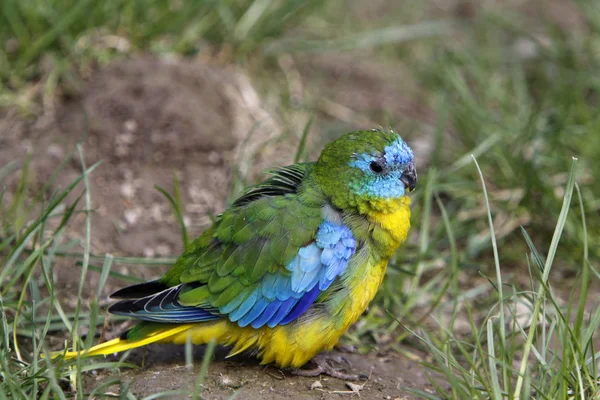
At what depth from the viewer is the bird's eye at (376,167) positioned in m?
3.17

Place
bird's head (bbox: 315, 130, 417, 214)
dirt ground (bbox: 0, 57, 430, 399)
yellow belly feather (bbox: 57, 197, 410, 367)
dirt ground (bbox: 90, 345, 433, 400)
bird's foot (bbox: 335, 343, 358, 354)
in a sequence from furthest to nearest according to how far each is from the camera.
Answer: dirt ground (bbox: 0, 57, 430, 399) < bird's foot (bbox: 335, 343, 358, 354) < bird's head (bbox: 315, 130, 417, 214) < yellow belly feather (bbox: 57, 197, 410, 367) < dirt ground (bbox: 90, 345, 433, 400)

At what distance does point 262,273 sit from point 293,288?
5.5 inches

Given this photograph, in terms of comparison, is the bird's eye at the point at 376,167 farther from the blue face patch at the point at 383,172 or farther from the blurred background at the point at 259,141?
the blurred background at the point at 259,141

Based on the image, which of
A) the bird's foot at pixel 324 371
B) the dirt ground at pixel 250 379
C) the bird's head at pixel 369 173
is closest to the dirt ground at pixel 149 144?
the dirt ground at pixel 250 379

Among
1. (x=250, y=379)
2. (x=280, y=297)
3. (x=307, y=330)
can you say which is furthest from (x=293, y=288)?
(x=250, y=379)

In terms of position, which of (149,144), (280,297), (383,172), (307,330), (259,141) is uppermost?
(383,172)

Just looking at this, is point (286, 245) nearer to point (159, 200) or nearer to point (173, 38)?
point (159, 200)

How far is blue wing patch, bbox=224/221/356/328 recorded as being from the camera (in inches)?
119

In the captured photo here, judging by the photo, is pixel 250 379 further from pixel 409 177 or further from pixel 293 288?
pixel 409 177

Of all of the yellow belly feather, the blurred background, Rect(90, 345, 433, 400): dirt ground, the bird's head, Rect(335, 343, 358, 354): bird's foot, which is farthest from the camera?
the blurred background

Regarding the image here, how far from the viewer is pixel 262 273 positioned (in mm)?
3053

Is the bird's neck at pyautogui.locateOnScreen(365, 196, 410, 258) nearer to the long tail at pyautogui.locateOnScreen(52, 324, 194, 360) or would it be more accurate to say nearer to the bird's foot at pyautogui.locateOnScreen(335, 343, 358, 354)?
the bird's foot at pyautogui.locateOnScreen(335, 343, 358, 354)

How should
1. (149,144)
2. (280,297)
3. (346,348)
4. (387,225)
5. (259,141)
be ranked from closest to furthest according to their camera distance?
(280,297) < (387,225) < (346,348) < (149,144) < (259,141)

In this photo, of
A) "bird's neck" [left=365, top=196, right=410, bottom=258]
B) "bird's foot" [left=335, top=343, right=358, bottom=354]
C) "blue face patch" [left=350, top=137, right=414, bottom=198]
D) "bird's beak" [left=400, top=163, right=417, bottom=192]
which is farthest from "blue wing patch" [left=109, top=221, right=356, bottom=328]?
"bird's foot" [left=335, top=343, right=358, bottom=354]
